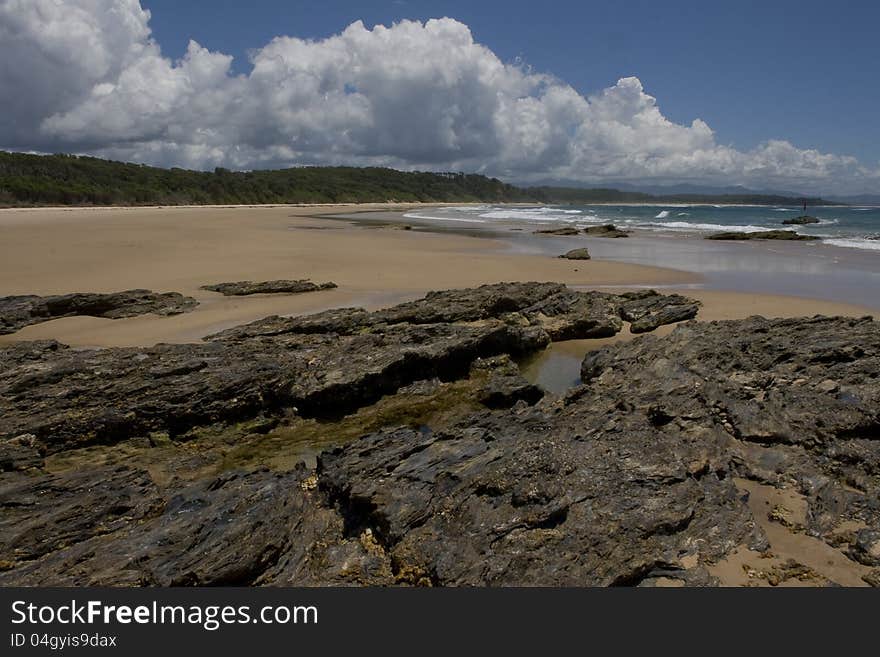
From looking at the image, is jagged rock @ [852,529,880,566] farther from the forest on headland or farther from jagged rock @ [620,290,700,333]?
the forest on headland

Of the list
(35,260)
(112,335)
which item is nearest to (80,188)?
(35,260)

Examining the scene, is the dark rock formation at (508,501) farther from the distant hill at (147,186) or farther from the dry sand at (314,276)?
the distant hill at (147,186)

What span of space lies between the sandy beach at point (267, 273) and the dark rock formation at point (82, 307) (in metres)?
0.37

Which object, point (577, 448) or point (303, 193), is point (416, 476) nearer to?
point (577, 448)

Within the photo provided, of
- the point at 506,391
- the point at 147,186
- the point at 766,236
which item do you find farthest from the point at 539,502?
the point at 147,186

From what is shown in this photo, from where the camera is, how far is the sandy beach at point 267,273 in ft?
45.8

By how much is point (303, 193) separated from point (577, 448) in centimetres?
12800

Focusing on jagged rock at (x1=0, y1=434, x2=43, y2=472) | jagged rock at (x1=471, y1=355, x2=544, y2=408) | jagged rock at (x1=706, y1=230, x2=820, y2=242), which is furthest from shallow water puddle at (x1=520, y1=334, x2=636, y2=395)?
jagged rock at (x1=706, y1=230, x2=820, y2=242)

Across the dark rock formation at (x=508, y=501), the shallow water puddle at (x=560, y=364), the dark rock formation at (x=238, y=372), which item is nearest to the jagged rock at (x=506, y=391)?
the shallow water puddle at (x=560, y=364)

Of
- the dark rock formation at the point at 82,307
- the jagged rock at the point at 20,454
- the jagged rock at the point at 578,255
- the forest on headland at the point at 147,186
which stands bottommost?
the jagged rock at the point at 20,454

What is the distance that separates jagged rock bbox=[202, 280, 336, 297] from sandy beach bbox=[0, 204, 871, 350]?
430mm

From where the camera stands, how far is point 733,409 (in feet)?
23.5

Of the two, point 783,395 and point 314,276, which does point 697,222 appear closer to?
point 314,276

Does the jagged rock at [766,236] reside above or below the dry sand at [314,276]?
above
